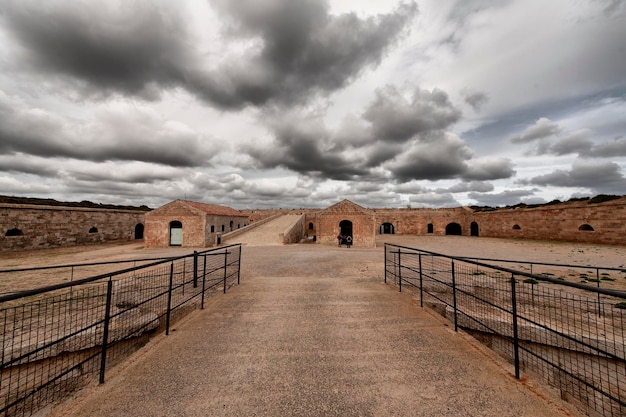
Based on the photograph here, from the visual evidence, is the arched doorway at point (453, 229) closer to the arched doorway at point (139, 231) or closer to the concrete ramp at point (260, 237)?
the concrete ramp at point (260, 237)

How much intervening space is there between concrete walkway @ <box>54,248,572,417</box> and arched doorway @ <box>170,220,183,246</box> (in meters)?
21.4

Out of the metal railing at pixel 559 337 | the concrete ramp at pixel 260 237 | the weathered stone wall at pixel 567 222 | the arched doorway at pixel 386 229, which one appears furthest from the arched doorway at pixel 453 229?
the metal railing at pixel 559 337

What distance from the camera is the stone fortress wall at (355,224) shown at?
798 inches

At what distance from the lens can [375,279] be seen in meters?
8.59

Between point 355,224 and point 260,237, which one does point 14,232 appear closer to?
point 260,237

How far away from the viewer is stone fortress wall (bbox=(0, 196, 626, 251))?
20.3 meters

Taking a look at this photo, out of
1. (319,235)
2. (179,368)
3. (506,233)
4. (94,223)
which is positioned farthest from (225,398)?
(506,233)

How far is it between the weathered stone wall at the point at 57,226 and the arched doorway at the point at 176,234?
9.20m

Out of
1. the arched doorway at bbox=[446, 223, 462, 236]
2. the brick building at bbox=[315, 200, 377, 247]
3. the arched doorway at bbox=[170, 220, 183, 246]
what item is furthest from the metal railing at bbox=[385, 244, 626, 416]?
the arched doorway at bbox=[446, 223, 462, 236]

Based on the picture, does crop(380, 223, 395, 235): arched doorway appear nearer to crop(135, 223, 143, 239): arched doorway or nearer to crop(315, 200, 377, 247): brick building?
crop(315, 200, 377, 247): brick building

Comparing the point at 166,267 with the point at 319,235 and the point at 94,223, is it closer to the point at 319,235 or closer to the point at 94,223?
the point at 319,235

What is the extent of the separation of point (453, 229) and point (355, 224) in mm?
27635

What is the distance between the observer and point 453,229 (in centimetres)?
4322

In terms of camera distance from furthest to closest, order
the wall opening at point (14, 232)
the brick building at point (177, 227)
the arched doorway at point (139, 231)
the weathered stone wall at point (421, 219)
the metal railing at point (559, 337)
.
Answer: the weathered stone wall at point (421, 219), the arched doorway at point (139, 231), the brick building at point (177, 227), the wall opening at point (14, 232), the metal railing at point (559, 337)
